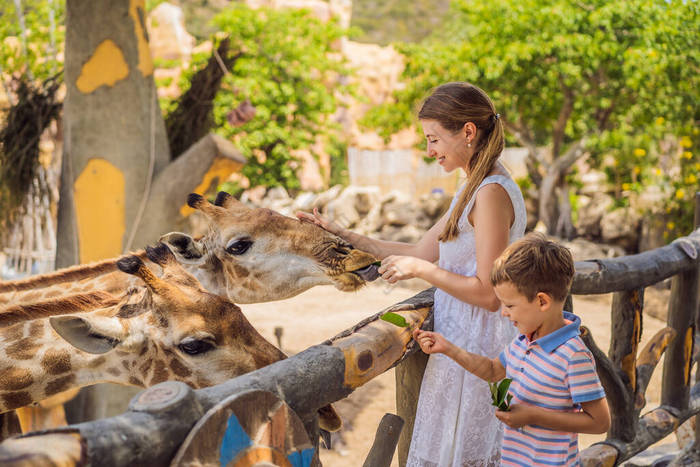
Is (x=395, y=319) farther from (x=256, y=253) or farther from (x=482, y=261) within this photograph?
(x=256, y=253)

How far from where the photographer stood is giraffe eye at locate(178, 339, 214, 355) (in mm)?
1881

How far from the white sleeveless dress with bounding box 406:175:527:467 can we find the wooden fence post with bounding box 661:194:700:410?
143 centimetres

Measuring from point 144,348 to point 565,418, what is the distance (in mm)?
1178

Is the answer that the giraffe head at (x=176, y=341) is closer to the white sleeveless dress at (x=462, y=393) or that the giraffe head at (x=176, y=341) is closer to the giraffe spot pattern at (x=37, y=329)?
the giraffe spot pattern at (x=37, y=329)

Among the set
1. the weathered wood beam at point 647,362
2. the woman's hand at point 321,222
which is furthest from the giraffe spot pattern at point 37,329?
the weathered wood beam at point 647,362

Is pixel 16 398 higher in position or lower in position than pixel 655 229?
higher

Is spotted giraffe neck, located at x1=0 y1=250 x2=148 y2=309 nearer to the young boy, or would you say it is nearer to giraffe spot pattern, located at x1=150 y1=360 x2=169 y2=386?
giraffe spot pattern, located at x1=150 y1=360 x2=169 y2=386

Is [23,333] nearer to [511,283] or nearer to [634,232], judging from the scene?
[511,283]

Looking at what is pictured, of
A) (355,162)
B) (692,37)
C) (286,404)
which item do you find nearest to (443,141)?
(286,404)

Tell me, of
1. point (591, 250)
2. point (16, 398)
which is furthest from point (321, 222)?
point (591, 250)

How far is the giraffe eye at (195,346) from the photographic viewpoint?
188cm

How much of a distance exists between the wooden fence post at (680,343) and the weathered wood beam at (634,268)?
0.07 m

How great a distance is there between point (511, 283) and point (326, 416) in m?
0.58

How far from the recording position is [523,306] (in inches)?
61.5
